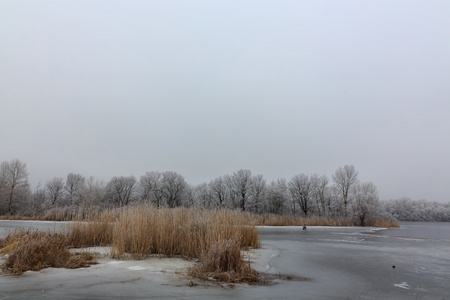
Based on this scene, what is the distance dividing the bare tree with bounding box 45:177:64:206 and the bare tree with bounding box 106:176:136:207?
12.4 metres

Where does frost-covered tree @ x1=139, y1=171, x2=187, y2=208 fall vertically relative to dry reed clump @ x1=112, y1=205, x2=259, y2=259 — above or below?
above

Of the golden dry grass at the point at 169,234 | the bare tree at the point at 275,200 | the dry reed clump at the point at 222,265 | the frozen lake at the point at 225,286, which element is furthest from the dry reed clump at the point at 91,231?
the bare tree at the point at 275,200

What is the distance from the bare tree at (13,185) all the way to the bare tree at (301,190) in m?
55.9

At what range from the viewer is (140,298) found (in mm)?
4133

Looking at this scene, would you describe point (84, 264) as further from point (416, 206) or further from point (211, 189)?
point (416, 206)

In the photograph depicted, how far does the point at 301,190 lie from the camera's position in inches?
2569

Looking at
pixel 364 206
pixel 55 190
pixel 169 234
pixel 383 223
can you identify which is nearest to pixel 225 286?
pixel 169 234

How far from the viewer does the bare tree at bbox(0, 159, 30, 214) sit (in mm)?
49625

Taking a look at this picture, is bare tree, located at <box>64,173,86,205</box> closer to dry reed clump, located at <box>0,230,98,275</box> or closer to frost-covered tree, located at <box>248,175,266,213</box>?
frost-covered tree, located at <box>248,175,266,213</box>

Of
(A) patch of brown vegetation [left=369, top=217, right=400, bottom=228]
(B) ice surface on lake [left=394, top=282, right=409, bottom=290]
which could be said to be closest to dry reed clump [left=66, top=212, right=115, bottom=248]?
(B) ice surface on lake [left=394, top=282, right=409, bottom=290]

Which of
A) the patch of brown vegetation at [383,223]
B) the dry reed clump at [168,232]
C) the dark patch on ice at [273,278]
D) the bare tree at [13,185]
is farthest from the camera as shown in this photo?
the bare tree at [13,185]

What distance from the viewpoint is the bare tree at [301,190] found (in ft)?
212

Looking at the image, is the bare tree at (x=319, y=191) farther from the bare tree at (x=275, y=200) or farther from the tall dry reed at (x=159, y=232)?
the tall dry reed at (x=159, y=232)

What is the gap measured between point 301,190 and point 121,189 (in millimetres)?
41497
